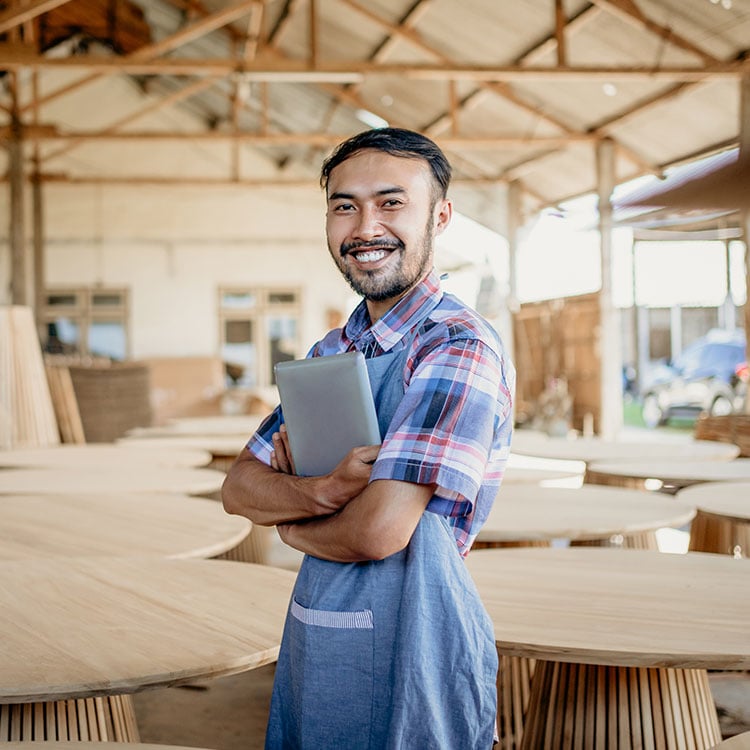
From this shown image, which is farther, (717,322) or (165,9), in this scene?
(717,322)

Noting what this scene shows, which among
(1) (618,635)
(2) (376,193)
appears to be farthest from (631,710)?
(2) (376,193)

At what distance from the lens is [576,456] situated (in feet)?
16.0

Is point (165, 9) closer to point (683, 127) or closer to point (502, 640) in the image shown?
point (683, 127)

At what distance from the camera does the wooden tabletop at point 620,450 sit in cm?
478

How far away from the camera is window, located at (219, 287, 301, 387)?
58.7ft

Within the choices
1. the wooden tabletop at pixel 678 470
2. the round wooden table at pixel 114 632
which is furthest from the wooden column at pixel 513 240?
the round wooden table at pixel 114 632

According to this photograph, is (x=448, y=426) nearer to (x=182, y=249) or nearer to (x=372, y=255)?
(x=372, y=255)

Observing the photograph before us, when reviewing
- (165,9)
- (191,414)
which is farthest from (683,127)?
(191,414)

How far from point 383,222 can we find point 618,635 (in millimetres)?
798

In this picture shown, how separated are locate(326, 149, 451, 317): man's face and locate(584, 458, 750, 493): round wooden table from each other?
278 cm

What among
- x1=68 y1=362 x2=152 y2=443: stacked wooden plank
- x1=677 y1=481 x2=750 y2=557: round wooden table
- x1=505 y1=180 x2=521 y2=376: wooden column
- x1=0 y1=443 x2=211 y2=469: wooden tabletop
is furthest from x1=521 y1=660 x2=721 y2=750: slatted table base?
x1=505 y1=180 x2=521 y2=376: wooden column

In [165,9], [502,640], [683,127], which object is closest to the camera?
[502,640]

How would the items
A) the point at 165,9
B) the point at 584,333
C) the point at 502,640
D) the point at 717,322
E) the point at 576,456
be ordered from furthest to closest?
the point at 717,322 < the point at 165,9 < the point at 584,333 < the point at 576,456 < the point at 502,640

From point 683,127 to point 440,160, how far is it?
947 centimetres
